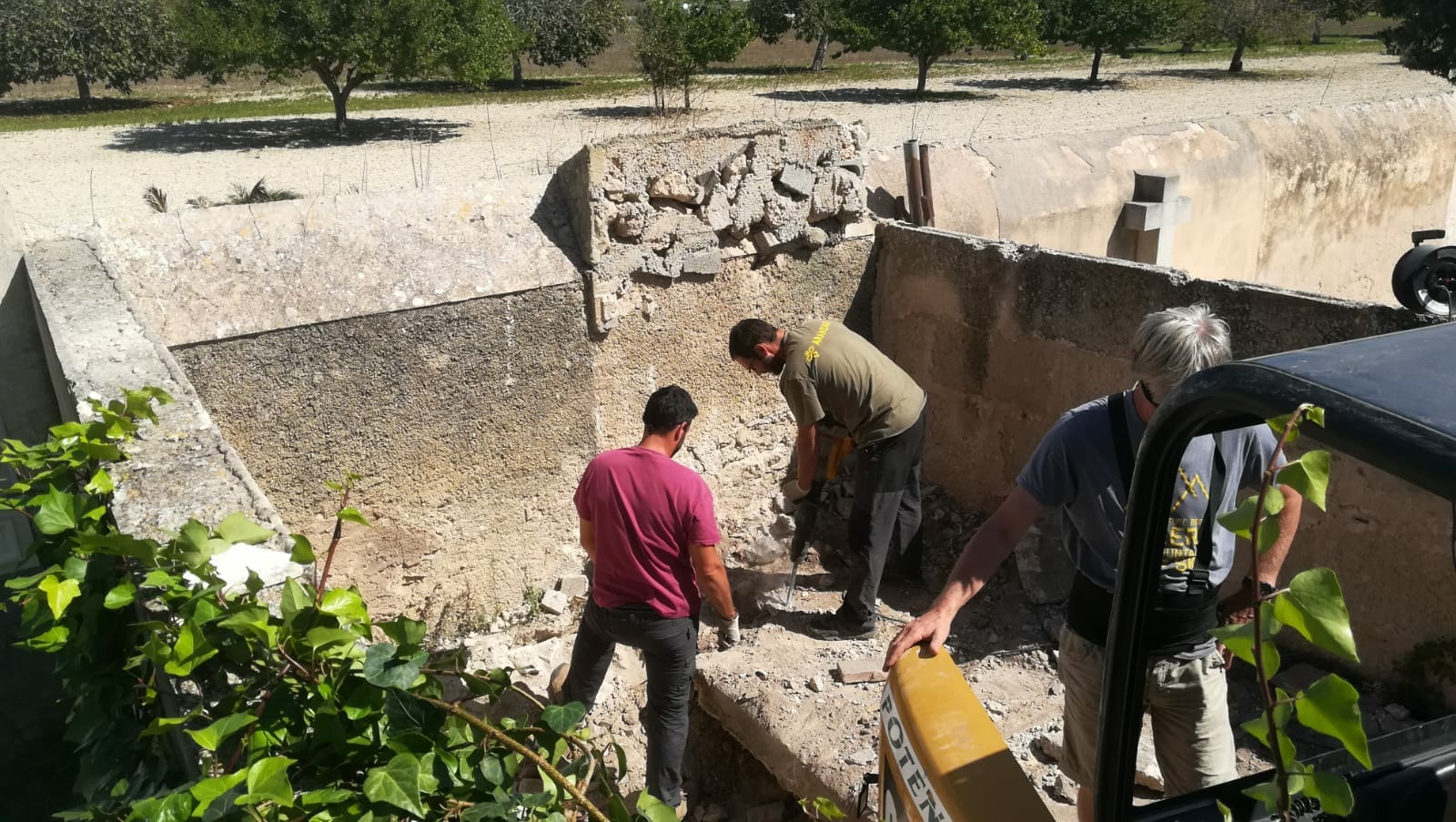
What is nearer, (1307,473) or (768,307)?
(1307,473)

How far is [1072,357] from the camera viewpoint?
5.07 meters

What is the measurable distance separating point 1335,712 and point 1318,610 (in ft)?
0.36

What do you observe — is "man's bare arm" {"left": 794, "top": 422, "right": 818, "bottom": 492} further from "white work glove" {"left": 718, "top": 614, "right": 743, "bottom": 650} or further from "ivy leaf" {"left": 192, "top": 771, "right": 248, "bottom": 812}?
"ivy leaf" {"left": 192, "top": 771, "right": 248, "bottom": 812}

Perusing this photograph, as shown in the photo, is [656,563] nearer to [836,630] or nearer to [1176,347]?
[836,630]

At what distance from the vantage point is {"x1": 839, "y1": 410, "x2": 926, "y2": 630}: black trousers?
16.0ft

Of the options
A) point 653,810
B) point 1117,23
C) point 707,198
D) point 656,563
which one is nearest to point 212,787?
point 653,810

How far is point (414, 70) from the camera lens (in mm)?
15406

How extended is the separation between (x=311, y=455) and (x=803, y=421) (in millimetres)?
2062

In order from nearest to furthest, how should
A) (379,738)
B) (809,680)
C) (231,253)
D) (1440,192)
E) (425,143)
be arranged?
(379,738) < (231,253) < (809,680) < (1440,192) < (425,143)

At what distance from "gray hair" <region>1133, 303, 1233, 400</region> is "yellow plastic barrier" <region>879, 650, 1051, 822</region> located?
0.87 meters

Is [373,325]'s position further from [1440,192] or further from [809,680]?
[1440,192]

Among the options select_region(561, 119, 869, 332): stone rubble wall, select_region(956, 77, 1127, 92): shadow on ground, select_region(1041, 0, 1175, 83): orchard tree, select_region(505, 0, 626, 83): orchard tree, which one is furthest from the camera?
select_region(505, 0, 626, 83): orchard tree

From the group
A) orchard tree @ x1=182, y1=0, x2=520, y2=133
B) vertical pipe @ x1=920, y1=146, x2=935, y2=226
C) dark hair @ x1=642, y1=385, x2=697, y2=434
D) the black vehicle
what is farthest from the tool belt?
orchard tree @ x1=182, y1=0, x2=520, y2=133

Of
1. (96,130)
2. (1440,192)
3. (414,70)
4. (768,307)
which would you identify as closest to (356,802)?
(768,307)
